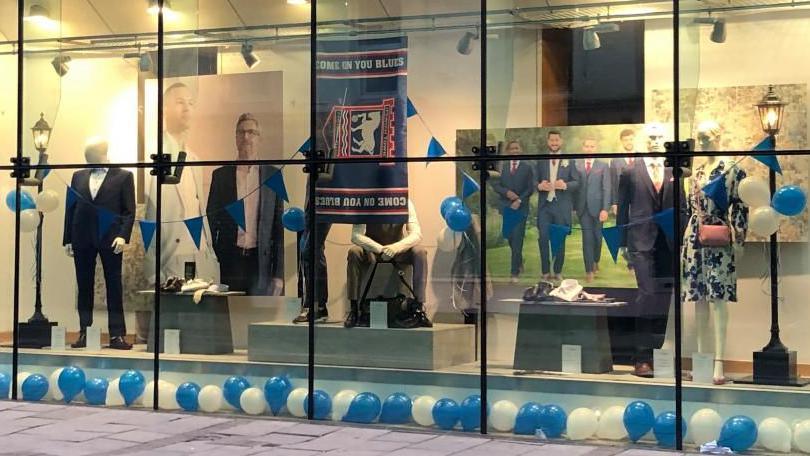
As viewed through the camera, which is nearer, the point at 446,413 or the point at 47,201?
the point at 446,413

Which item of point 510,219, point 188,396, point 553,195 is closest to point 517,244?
point 510,219

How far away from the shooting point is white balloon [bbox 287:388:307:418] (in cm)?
997

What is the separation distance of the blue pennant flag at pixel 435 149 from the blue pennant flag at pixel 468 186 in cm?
25

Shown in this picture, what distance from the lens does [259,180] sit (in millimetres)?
10266

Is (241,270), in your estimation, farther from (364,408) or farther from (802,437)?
(802,437)

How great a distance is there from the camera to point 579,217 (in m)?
9.31

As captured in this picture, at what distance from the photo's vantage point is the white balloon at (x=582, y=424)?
352 inches

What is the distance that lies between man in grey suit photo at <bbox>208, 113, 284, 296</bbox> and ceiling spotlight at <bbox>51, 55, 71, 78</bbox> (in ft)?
6.52

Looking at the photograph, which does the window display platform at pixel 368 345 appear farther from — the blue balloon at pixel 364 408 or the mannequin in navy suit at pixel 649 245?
the mannequin in navy suit at pixel 649 245

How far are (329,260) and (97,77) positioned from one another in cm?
300

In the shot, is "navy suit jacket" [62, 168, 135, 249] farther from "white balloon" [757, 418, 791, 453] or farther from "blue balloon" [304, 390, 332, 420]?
"white balloon" [757, 418, 791, 453]

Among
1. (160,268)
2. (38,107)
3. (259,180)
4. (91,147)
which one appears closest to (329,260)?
(259,180)

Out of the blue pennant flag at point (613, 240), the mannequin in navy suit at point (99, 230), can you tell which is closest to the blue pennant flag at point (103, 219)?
the mannequin in navy suit at point (99, 230)

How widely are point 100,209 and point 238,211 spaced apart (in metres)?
1.46
